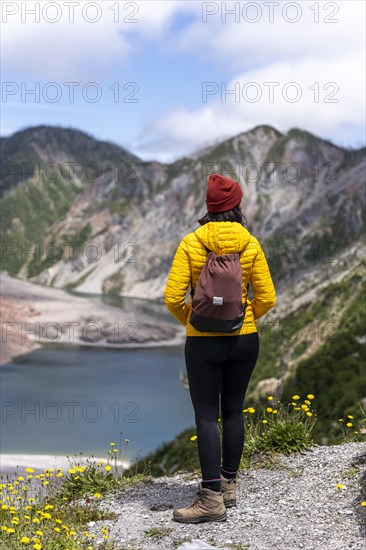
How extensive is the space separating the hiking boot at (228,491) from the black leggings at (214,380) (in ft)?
1.45

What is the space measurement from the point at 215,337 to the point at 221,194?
1771 mm

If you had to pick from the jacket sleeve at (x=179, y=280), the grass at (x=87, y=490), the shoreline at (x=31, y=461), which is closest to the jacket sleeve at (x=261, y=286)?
the jacket sleeve at (x=179, y=280)

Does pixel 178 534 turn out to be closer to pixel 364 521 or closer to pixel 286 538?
pixel 286 538

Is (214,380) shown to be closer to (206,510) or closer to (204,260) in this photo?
(204,260)

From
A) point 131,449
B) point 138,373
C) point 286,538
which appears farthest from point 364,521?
point 138,373

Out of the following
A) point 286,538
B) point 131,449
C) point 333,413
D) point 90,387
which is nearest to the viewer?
point 286,538

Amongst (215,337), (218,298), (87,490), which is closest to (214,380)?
(215,337)

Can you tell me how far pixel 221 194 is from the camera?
805cm

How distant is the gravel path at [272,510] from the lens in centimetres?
730

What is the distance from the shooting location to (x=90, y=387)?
91.9 m

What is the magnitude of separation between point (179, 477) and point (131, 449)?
1875 inches

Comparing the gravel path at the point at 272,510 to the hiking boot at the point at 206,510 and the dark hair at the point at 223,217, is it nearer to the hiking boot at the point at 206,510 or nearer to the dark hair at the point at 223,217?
the hiking boot at the point at 206,510

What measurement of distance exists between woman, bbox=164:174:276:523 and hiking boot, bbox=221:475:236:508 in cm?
24

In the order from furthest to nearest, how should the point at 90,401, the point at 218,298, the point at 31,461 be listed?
the point at 90,401
the point at 31,461
the point at 218,298
